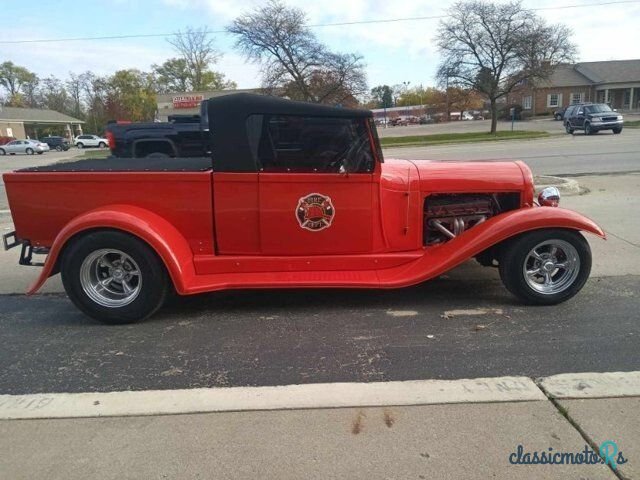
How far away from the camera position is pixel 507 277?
14.0 feet

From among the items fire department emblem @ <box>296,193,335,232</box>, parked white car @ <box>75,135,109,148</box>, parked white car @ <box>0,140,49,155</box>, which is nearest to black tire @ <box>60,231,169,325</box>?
fire department emblem @ <box>296,193,335,232</box>

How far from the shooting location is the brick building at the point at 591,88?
5975cm

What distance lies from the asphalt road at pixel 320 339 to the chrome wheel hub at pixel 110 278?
0.82 ft

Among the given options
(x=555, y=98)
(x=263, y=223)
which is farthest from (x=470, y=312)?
(x=555, y=98)

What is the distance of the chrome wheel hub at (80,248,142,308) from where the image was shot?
13.5 feet

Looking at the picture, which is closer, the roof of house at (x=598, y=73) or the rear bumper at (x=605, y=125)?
the rear bumper at (x=605, y=125)

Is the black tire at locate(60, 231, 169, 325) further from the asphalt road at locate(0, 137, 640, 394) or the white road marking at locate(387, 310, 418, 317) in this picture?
the white road marking at locate(387, 310, 418, 317)

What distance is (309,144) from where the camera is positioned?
4.19 meters

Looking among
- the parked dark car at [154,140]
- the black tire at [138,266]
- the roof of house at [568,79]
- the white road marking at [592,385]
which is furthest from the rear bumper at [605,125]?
the roof of house at [568,79]

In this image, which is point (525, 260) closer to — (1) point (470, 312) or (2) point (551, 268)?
(2) point (551, 268)

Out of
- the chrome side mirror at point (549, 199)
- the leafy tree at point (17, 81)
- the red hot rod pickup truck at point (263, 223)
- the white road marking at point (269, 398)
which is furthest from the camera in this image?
the leafy tree at point (17, 81)

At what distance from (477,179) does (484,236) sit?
1.89 feet

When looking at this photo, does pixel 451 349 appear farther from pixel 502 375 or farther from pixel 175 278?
pixel 175 278

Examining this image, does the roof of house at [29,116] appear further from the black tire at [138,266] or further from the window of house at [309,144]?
the window of house at [309,144]
